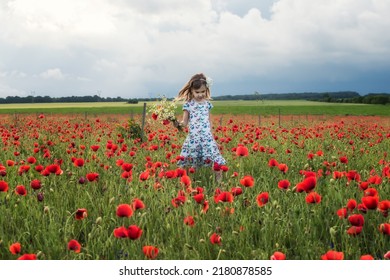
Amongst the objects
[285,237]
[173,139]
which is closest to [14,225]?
[285,237]

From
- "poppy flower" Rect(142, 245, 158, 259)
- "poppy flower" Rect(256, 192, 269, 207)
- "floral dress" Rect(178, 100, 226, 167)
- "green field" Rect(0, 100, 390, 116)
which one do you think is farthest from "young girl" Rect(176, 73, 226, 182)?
"green field" Rect(0, 100, 390, 116)

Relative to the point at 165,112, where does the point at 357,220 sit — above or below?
below

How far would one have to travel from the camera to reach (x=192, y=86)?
18.1 feet

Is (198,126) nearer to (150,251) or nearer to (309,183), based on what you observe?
(309,183)

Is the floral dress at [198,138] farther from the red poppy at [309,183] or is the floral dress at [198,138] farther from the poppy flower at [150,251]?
the poppy flower at [150,251]

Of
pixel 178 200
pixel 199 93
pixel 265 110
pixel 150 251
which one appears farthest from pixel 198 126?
pixel 265 110

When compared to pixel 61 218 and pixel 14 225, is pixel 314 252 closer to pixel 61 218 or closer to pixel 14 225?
pixel 61 218

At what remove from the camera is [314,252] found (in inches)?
102

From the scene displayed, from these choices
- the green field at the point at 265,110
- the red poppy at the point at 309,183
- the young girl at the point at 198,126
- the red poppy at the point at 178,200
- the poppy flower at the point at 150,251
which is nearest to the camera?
the poppy flower at the point at 150,251

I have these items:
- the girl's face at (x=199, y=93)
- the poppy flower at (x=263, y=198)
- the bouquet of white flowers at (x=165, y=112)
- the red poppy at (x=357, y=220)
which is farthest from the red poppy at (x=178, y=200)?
the girl's face at (x=199, y=93)

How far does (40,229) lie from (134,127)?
6642 mm

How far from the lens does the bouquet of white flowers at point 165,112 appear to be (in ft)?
17.6

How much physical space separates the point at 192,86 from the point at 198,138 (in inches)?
26.3

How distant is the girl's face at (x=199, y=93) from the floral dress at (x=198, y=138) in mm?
67
